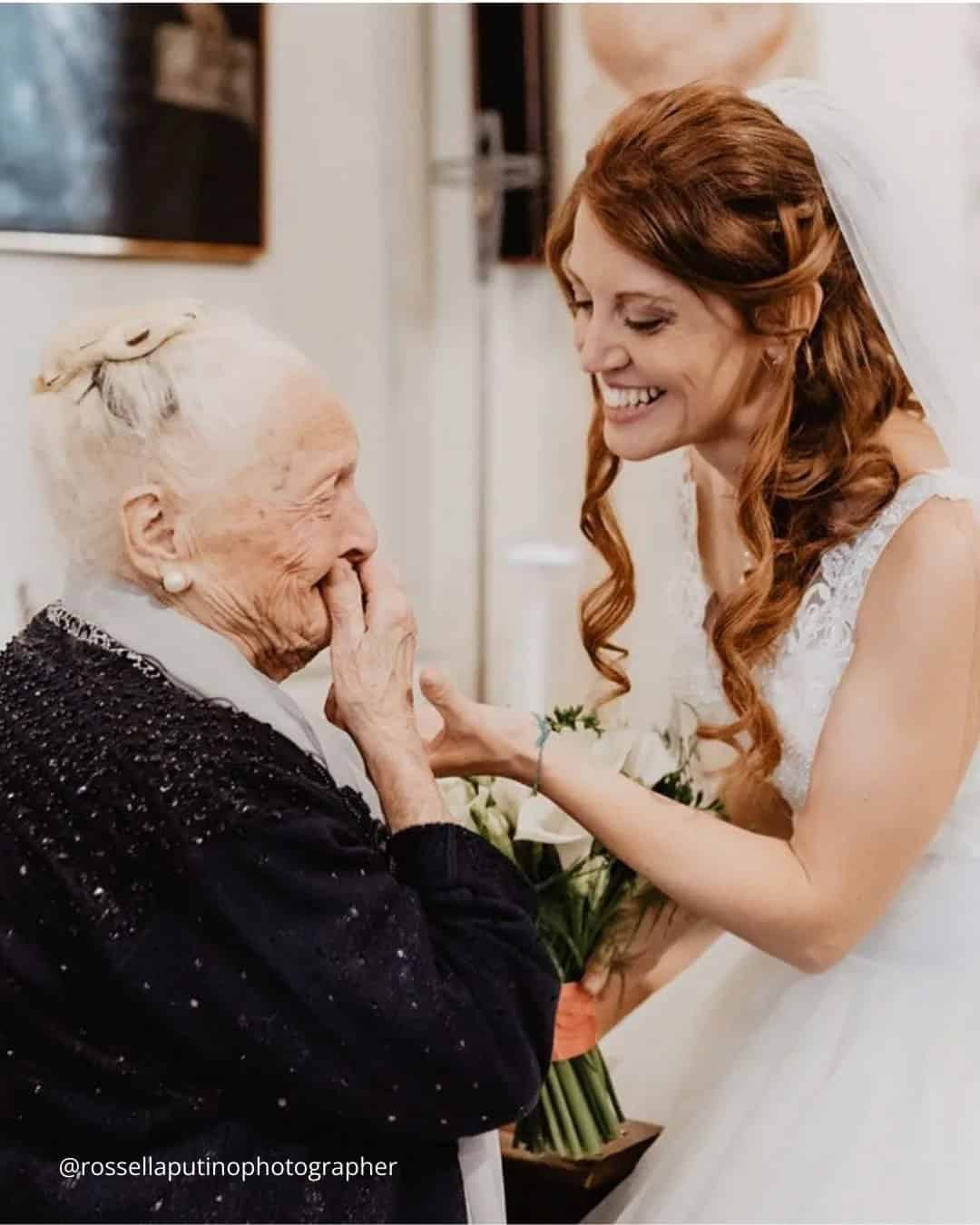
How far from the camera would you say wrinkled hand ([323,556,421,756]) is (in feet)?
4.70

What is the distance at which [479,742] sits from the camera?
1615 mm

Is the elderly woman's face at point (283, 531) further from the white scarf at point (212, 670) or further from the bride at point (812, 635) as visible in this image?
the bride at point (812, 635)

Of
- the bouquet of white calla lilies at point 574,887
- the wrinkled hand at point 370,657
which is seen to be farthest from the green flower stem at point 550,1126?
the wrinkled hand at point 370,657

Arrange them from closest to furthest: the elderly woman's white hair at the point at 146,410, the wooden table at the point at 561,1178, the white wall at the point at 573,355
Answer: the elderly woman's white hair at the point at 146,410
the wooden table at the point at 561,1178
the white wall at the point at 573,355

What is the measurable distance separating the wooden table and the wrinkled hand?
67cm

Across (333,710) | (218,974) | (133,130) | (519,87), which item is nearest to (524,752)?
(333,710)

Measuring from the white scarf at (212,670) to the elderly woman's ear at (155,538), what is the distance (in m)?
0.03

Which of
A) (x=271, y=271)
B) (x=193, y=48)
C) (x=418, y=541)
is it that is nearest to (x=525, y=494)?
(x=418, y=541)

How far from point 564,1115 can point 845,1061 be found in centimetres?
32

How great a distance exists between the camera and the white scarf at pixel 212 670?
1.37 m

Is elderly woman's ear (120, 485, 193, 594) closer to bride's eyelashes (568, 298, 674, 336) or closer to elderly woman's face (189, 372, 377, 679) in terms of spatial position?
elderly woman's face (189, 372, 377, 679)

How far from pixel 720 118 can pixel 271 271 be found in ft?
5.41

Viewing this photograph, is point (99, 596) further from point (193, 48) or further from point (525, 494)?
point (525, 494)

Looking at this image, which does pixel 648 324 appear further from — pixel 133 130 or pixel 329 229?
pixel 329 229
